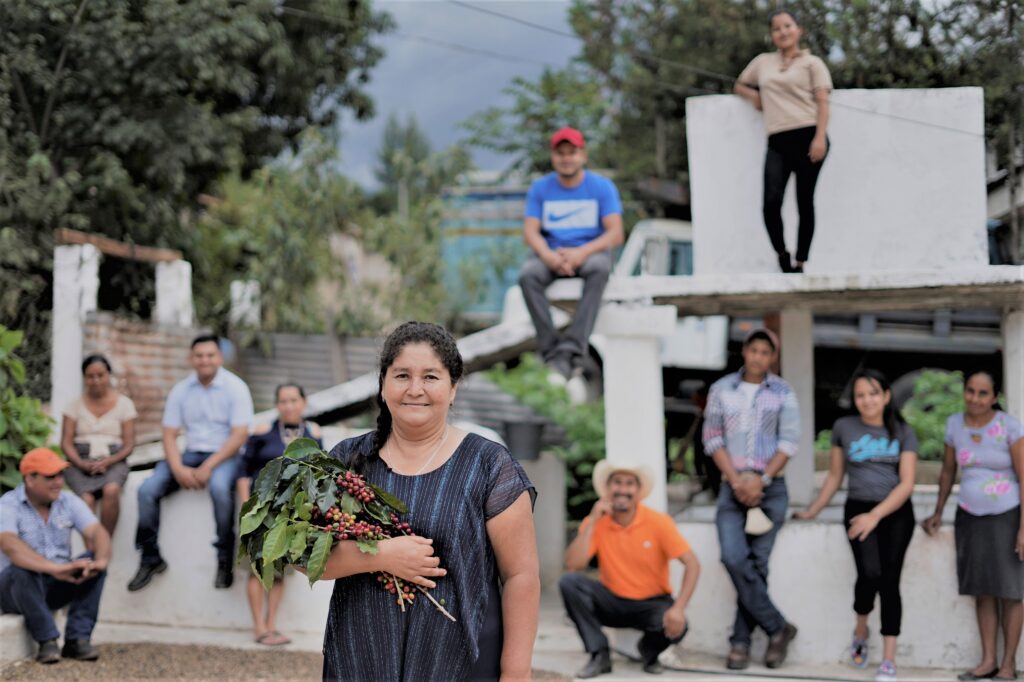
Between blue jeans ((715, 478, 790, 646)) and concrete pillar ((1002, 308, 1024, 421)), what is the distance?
4.96 ft

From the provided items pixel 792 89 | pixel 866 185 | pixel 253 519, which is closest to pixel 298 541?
pixel 253 519

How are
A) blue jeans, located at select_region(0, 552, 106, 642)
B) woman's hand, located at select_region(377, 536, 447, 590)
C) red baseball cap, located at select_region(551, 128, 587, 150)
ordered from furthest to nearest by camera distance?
red baseball cap, located at select_region(551, 128, 587, 150), blue jeans, located at select_region(0, 552, 106, 642), woman's hand, located at select_region(377, 536, 447, 590)

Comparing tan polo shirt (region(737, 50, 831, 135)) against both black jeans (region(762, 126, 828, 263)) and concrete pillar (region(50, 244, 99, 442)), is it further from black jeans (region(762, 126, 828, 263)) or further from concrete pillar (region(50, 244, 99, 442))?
concrete pillar (region(50, 244, 99, 442))

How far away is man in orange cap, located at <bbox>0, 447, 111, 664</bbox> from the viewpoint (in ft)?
18.5

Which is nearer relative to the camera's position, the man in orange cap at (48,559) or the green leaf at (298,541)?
the green leaf at (298,541)

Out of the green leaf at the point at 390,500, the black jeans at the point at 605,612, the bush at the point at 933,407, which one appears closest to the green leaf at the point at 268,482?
the green leaf at the point at 390,500

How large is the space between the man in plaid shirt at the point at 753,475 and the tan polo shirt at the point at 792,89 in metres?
1.29

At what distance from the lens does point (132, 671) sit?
582 cm

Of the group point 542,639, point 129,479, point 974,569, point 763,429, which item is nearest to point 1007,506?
point 974,569

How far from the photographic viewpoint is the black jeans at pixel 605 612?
613 cm

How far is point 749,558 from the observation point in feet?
20.6

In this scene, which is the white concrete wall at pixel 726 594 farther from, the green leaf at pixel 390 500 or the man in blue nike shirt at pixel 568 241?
the green leaf at pixel 390 500

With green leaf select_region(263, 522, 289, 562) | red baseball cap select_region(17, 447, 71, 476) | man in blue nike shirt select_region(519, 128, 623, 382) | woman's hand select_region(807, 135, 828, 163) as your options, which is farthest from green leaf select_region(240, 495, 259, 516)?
woman's hand select_region(807, 135, 828, 163)

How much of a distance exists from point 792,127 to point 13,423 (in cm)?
483
